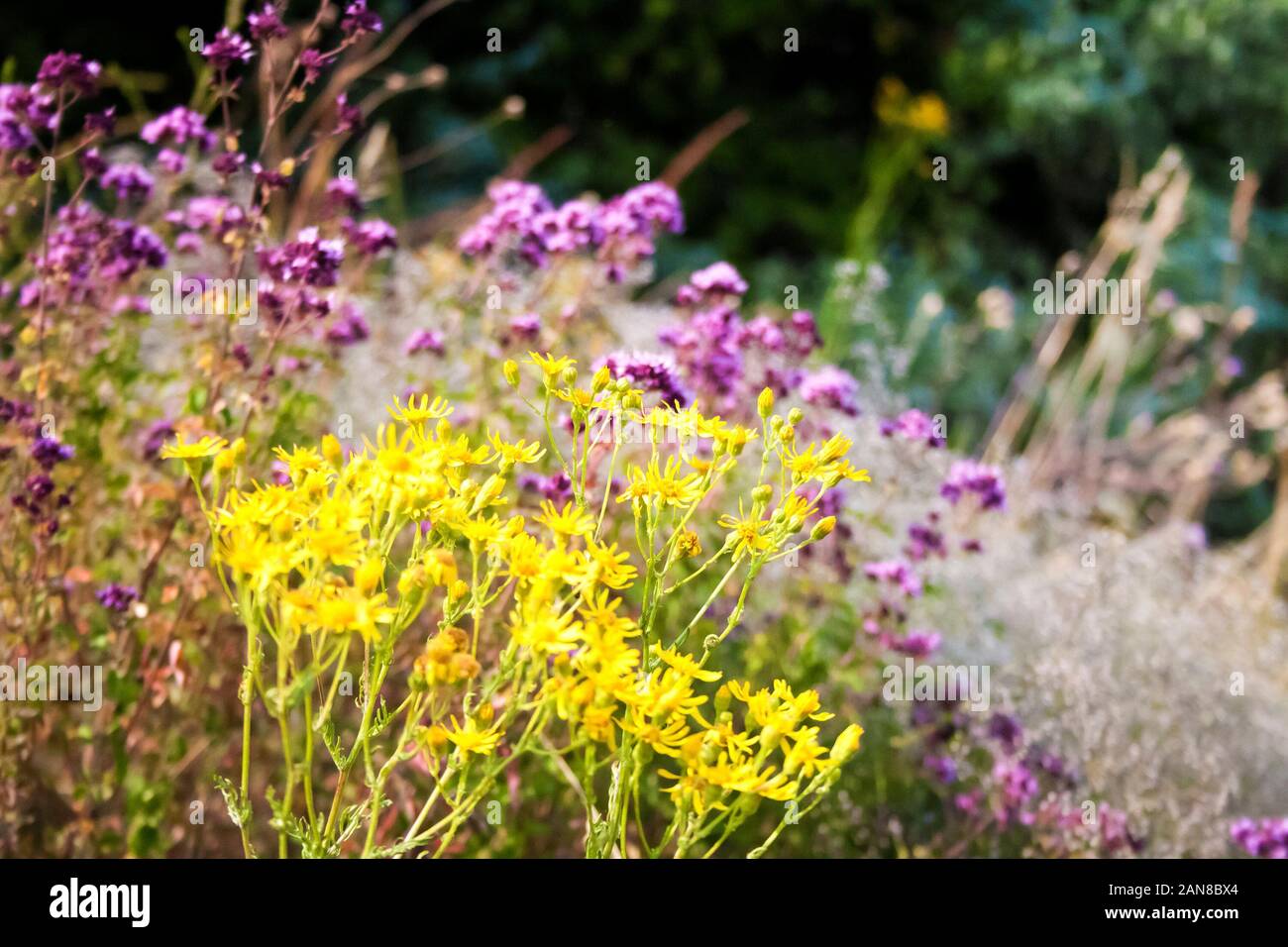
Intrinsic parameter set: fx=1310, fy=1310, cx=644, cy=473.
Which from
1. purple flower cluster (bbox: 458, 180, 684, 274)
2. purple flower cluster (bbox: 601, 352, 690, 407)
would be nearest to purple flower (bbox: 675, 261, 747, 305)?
purple flower cluster (bbox: 458, 180, 684, 274)

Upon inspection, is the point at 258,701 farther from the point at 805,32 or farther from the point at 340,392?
the point at 805,32

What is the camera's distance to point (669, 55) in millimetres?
6254

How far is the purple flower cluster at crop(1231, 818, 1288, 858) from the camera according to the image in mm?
2277

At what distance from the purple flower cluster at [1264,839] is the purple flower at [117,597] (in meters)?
1.92

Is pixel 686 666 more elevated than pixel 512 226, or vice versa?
pixel 512 226

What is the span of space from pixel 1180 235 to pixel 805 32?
7.08 feet

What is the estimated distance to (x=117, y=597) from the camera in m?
2.00

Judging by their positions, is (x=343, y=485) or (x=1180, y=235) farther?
(x=1180, y=235)

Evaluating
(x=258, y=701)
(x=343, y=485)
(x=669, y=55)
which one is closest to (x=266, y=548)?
(x=343, y=485)

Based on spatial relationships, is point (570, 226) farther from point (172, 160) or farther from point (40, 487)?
point (40, 487)

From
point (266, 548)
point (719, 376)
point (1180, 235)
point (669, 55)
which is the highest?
point (669, 55)

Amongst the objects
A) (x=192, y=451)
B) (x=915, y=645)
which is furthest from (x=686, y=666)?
(x=915, y=645)

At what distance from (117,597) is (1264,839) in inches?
77.4
